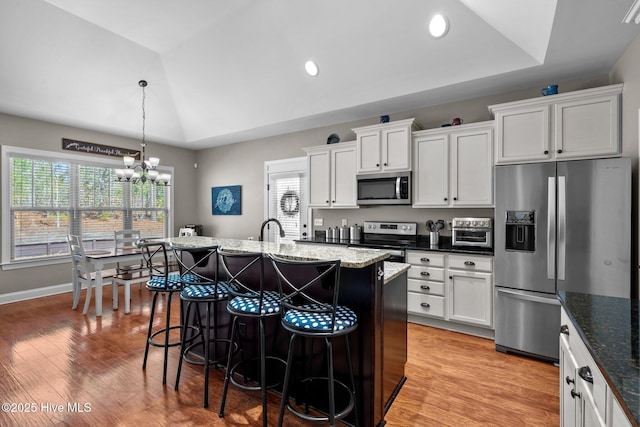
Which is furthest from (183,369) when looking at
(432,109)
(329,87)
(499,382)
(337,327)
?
(432,109)

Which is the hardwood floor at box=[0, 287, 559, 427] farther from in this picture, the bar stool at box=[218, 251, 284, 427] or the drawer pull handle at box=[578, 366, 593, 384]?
the drawer pull handle at box=[578, 366, 593, 384]

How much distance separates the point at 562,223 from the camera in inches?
104

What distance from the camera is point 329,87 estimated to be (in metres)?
4.04

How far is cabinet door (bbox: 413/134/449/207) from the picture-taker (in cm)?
365

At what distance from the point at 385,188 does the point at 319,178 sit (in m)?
1.10

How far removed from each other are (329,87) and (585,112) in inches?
107

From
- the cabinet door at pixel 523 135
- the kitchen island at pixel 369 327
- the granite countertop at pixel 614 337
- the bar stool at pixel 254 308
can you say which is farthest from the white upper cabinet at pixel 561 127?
the bar stool at pixel 254 308

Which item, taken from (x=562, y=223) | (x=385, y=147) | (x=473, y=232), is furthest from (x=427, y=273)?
(x=385, y=147)

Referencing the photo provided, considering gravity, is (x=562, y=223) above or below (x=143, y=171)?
below

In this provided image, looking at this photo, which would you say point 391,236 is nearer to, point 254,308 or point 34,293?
point 254,308

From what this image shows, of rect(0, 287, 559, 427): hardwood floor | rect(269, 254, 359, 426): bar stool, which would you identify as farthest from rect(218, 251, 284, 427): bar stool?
rect(0, 287, 559, 427): hardwood floor

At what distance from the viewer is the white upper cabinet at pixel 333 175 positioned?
14.3 ft

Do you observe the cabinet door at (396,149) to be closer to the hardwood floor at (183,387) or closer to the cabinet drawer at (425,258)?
the cabinet drawer at (425,258)

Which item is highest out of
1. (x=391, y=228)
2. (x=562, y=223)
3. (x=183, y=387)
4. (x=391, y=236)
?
(x=562, y=223)
